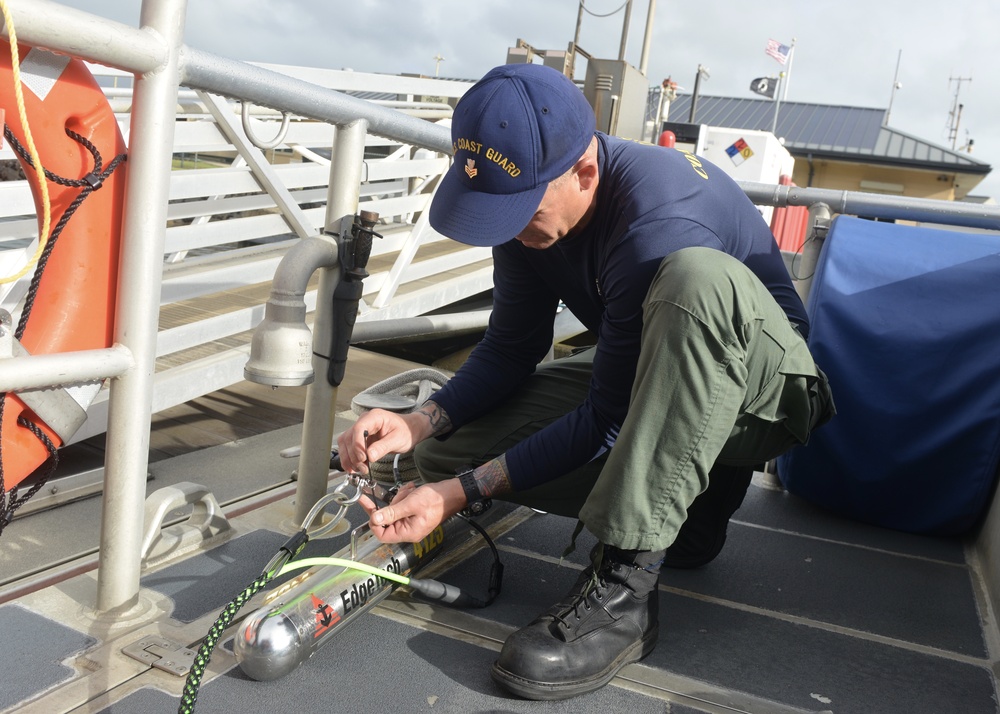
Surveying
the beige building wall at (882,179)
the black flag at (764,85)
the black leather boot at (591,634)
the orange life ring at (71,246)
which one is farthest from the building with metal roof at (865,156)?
the orange life ring at (71,246)

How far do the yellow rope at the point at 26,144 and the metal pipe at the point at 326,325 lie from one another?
64cm

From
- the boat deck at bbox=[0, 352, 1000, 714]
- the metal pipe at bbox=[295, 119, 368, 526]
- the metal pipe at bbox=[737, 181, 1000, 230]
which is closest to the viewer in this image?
the boat deck at bbox=[0, 352, 1000, 714]

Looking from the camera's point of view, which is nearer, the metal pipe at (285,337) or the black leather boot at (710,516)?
the metal pipe at (285,337)

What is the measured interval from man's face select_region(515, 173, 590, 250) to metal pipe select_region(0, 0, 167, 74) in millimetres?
683

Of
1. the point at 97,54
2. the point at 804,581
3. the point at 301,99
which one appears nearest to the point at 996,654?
the point at 804,581

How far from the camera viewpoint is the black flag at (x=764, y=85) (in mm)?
27328

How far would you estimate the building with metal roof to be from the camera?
23391 mm

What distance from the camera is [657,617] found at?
62.7 inches

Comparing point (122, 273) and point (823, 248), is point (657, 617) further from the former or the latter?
point (823, 248)

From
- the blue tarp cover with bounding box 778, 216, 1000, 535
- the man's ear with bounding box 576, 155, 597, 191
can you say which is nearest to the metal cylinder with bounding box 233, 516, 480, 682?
the man's ear with bounding box 576, 155, 597, 191

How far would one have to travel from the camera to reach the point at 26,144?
1202 millimetres

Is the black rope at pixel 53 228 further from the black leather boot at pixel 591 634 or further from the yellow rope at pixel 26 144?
the black leather boot at pixel 591 634

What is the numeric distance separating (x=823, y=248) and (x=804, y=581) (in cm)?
101

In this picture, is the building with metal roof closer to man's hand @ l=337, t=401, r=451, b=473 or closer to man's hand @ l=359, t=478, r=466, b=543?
man's hand @ l=337, t=401, r=451, b=473
